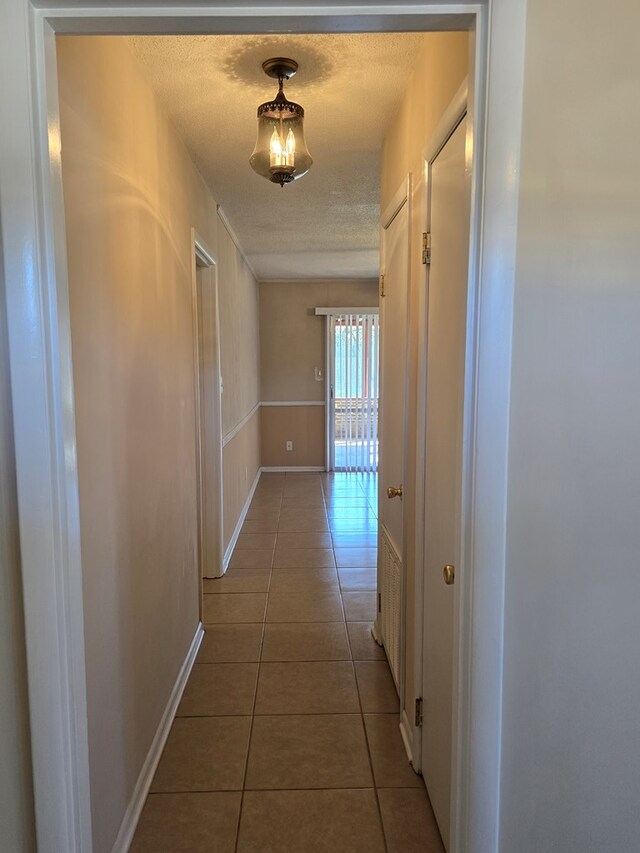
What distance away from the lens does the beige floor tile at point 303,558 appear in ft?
13.7

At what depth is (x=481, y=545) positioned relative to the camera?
105cm

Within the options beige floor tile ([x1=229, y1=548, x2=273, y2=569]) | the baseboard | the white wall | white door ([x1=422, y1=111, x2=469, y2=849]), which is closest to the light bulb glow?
white door ([x1=422, y1=111, x2=469, y2=849])

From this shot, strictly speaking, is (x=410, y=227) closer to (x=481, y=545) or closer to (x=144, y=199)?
(x=144, y=199)

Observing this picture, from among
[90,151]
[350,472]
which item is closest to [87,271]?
[90,151]

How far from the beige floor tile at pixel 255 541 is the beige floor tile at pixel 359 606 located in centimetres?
113

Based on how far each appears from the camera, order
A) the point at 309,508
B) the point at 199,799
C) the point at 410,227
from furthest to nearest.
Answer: the point at 309,508, the point at 410,227, the point at 199,799

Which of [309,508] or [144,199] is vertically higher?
[144,199]

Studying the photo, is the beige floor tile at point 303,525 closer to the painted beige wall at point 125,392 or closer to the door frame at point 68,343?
the painted beige wall at point 125,392

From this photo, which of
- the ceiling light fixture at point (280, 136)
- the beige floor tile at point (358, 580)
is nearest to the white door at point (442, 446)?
the ceiling light fixture at point (280, 136)

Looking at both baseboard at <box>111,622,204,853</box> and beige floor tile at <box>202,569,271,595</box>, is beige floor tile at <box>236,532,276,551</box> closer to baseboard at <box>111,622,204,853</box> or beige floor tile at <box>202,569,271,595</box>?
beige floor tile at <box>202,569,271,595</box>

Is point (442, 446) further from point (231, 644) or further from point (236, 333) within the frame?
point (236, 333)

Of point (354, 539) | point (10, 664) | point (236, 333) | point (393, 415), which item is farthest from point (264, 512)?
point (10, 664)

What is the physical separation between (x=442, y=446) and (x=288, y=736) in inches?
55.0

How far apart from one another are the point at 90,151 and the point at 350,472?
631cm
